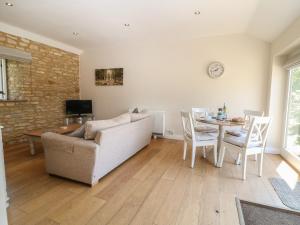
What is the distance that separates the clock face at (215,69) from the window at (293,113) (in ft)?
4.24

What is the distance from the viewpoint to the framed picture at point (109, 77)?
5.02 metres

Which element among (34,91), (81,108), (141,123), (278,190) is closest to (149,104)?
(141,123)

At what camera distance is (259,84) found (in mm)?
3779

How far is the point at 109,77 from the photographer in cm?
516

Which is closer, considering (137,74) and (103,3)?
(103,3)

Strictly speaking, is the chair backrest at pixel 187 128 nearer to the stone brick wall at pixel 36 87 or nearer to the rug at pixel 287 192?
the rug at pixel 287 192

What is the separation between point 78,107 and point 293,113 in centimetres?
522

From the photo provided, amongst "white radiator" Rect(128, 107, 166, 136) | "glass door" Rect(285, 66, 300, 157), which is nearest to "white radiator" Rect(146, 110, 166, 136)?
"white radiator" Rect(128, 107, 166, 136)

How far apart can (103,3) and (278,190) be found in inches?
145

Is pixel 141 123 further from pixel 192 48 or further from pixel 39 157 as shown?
pixel 192 48

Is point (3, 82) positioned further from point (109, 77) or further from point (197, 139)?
point (197, 139)

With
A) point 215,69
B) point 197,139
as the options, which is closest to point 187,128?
point 197,139

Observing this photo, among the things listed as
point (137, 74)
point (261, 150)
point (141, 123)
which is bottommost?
point (261, 150)

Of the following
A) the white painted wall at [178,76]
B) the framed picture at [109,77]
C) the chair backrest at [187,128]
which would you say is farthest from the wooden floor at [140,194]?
the framed picture at [109,77]
